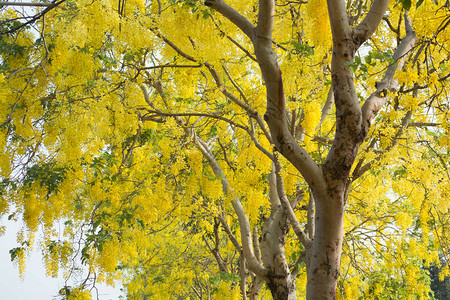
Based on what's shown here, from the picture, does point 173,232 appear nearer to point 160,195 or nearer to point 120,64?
point 160,195

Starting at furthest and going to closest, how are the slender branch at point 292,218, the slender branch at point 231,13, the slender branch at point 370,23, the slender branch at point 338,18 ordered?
the slender branch at point 292,218 < the slender branch at point 231,13 < the slender branch at point 370,23 < the slender branch at point 338,18

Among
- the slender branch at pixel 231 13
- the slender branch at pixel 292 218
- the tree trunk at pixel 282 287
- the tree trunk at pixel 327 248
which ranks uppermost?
the slender branch at pixel 231 13

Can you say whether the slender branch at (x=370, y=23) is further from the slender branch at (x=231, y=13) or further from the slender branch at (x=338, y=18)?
the slender branch at (x=231, y=13)

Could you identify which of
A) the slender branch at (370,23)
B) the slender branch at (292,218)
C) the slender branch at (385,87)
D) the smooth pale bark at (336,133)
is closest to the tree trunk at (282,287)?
the slender branch at (292,218)

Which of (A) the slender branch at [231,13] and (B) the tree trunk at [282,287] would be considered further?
(B) the tree trunk at [282,287]

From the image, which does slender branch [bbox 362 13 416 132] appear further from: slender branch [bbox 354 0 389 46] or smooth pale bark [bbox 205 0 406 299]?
slender branch [bbox 354 0 389 46]

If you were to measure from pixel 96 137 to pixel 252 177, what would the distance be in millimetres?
1849

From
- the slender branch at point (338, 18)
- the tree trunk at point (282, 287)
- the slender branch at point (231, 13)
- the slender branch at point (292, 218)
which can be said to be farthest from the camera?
the tree trunk at point (282, 287)

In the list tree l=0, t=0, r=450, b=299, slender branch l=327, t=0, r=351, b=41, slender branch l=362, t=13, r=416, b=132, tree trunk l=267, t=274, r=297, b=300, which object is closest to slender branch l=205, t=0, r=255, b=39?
tree l=0, t=0, r=450, b=299

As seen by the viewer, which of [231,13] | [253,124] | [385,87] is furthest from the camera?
[253,124]

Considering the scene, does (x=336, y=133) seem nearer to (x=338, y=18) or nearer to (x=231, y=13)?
(x=338, y=18)

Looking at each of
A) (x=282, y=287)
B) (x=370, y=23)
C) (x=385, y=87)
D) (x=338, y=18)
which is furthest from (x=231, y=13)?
(x=282, y=287)

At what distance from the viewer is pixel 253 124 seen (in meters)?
4.52

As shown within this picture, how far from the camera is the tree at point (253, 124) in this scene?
266 cm
